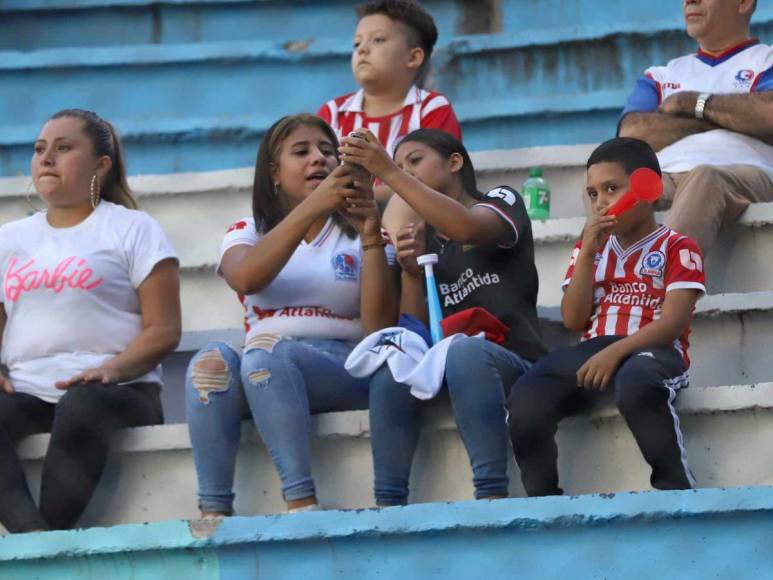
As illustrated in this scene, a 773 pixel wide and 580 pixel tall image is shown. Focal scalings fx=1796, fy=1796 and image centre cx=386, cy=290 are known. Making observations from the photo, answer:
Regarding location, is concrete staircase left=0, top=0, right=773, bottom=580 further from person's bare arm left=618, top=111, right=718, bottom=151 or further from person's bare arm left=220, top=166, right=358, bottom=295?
person's bare arm left=220, top=166, right=358, bottom=295

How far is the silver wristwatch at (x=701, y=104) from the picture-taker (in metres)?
4.48

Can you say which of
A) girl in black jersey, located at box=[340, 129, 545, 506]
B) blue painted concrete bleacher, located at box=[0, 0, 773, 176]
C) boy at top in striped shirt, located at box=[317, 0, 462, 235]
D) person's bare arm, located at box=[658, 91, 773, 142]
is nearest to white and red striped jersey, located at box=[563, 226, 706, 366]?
girl in black jersey, located at box=[340, 129, 545, 506]

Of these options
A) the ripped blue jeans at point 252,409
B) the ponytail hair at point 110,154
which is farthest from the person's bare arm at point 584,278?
the ponytail hair at point 110,154

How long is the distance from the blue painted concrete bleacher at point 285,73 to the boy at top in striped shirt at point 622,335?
5.45 ft

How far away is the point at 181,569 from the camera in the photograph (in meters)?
3.26

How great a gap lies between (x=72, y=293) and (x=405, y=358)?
2.89ft

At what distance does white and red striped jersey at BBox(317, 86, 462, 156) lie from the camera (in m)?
4.70

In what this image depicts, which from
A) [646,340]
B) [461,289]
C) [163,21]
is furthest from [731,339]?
[163,21]

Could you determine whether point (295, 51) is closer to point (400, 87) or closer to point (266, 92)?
point (266, 92)

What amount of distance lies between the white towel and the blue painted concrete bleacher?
195 cm

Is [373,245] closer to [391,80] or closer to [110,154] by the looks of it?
[110,154]

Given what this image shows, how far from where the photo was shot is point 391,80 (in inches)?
191

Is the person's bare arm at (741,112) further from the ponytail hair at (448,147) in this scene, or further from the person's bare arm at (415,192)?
the person's bare arm at (415,192)

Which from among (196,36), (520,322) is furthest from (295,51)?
(520,322)
